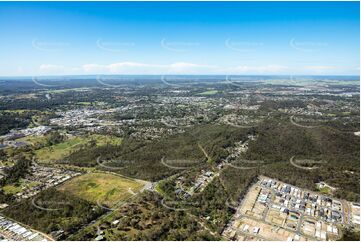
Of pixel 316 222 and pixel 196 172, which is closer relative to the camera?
pixel 316 222

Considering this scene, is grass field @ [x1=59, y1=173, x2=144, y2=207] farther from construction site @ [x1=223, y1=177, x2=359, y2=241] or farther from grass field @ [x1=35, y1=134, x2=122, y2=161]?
construction site @ [x1=223, y1=177, x2=359, y2=241]

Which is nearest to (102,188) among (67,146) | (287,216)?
(287,216)

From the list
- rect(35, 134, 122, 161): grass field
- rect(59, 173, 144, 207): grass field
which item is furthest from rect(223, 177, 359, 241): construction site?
rect(35, 134, 122, 161): grass field

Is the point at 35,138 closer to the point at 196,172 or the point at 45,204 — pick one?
the point at 45,204

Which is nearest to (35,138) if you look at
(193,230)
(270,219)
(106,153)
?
(106,153)

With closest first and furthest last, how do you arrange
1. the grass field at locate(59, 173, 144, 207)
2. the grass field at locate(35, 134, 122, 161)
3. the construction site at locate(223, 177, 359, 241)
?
the construction site at locate(223, 177, 359, 241) → the grass field at locate(59, 173, 144, 207) → the grass field at locate(35, 134, 122, 161)

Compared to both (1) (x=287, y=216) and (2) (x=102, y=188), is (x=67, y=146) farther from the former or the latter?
(1) (x=287, y=216)
